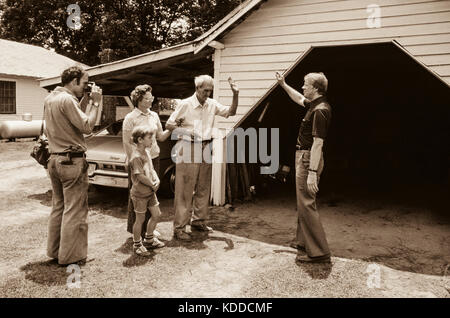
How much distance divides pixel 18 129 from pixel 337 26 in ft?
56.0

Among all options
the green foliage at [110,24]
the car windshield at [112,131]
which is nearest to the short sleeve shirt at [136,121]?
the car windshield at [112,131]

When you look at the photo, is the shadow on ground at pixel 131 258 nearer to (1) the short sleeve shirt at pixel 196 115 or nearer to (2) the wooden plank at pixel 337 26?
(1) the short sleeve shirt at pixel 196 115

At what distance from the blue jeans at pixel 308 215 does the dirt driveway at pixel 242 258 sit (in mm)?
238

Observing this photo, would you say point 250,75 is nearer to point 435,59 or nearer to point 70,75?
point 435,59

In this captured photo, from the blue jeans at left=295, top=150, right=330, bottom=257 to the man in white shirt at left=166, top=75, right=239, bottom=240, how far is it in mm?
1338

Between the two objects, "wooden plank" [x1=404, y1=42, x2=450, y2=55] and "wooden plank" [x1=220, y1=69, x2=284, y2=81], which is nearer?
"wooden plank" [x1=404, y1=42, x2=450, y2=55]

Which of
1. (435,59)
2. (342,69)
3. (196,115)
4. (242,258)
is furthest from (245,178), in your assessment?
(342,69)

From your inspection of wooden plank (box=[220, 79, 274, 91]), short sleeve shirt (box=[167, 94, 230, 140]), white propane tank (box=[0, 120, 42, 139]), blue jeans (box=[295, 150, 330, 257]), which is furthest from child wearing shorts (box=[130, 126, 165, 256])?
white propane tank (box=[0, 120, 42, 139])

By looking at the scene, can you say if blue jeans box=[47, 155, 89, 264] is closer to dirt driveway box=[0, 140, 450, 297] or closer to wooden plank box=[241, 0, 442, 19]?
dirt driveway box=[0, 140, 450, 297]

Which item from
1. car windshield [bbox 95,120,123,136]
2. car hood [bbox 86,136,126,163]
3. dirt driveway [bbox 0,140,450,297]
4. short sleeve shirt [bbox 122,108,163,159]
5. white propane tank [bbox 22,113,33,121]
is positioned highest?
white propane tank [bbox 22,113,33,121]

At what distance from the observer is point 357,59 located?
381 inches

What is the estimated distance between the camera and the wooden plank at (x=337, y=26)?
17.9ft

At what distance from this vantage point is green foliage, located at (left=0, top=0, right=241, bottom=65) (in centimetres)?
2789

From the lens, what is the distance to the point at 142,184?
4637 mm
